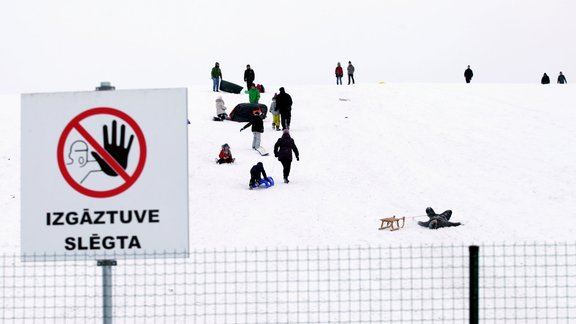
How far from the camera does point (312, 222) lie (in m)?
16.6

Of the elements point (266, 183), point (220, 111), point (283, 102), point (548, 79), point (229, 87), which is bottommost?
point (266, 183)

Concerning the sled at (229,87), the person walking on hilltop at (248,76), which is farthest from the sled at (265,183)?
the sled at (229,87)

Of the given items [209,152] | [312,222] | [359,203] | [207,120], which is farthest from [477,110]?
[312,222]

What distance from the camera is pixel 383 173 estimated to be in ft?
72.0

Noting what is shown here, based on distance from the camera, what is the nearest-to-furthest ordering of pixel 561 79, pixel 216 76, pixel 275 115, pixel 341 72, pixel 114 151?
pixel 114 151
pixel 275 115
pixel 216 76
pixel 341 72
pixel 561 79

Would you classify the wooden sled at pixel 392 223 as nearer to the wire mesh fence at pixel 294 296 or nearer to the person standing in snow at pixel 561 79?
the wire mesh fence at pixel 294 296

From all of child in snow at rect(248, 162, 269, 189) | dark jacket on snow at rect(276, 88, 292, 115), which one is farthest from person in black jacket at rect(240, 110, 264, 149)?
child in snow at rect(248, 162, 269, 189)

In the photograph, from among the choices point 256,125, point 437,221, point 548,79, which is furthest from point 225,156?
point 548,79

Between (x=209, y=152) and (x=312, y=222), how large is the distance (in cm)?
869

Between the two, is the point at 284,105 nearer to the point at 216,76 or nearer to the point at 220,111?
the point at 220,111

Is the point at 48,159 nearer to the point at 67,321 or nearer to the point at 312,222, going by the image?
the point at 67,321

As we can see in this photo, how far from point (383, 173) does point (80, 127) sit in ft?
55.7

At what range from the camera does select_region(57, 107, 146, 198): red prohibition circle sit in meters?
5.50

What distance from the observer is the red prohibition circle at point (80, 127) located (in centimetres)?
550
